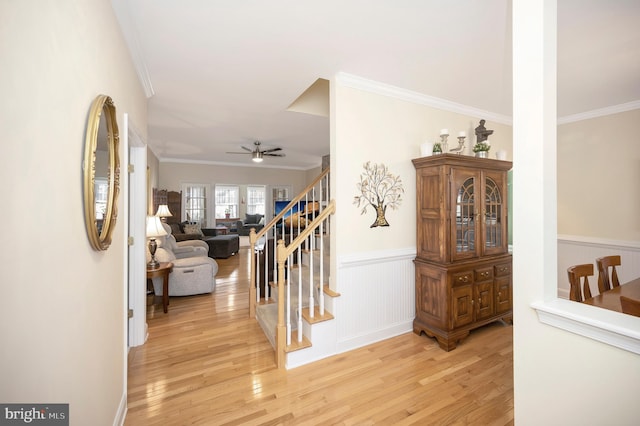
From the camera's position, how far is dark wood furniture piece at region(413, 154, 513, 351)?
270 cm

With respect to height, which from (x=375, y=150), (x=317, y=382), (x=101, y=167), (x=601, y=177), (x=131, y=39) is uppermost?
(x=131, y=39)

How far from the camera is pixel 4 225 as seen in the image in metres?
0.67

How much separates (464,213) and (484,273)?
72cm

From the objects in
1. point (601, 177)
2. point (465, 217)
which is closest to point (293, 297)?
point (465, 217)

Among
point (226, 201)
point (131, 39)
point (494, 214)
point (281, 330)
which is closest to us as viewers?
point (131, 39)

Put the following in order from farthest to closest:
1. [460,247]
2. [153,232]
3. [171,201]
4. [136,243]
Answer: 1. [171,201]
2. [153,232]
3. [460,247]
4. [136,243]

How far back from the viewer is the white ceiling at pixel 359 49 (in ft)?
5.79

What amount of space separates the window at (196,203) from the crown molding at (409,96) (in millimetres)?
6726

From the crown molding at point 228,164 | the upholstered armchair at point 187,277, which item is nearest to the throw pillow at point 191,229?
the crown molding at point 228,164

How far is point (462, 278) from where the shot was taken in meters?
2.76

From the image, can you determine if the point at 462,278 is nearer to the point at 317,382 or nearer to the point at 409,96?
the point at 317,382

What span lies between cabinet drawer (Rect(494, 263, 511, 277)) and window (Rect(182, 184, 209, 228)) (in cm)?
764

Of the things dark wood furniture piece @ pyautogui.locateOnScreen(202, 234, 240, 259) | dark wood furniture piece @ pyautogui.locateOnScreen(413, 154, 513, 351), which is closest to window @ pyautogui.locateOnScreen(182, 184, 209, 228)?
dark wood furniture piece @ pyautogui.locateOnScreen(202, 234, 240, 259)

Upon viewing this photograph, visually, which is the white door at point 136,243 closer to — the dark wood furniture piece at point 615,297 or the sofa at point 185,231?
the dark wood furniture piece at point 615,297
